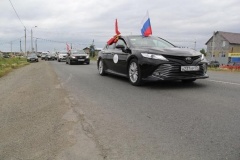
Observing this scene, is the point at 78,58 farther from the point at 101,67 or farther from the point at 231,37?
the point at 231,37

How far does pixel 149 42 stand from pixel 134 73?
1.21 meters

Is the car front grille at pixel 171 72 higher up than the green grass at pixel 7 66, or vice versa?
the car front grille at pixel 171 72

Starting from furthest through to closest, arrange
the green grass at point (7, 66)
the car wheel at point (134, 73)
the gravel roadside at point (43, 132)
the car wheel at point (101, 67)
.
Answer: the green grass at point (7, 66) → the car wheel at point (101, 67) → the car wheel at point (134, 73) → the gravel roadside at point (43, 132)

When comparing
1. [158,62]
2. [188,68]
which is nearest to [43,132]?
[158,62]

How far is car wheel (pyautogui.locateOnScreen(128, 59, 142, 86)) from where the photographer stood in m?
8.48

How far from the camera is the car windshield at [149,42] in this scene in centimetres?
920

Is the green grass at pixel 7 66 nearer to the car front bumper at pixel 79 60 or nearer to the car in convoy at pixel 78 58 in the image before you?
the car in convoy at pixel 78 58

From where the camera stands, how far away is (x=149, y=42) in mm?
9430

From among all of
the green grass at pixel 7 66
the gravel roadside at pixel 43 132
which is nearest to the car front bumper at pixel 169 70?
the gravel roadside at pixel 43 132

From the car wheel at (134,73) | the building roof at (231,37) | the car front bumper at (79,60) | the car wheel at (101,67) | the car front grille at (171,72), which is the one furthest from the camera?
the building roof at (231,37)

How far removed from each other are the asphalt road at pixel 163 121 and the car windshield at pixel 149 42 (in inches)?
61.4

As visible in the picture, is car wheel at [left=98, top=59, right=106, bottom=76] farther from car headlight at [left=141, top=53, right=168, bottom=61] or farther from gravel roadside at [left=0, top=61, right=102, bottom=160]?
gravel roadside at [left=0, top=61, right=102, bottom=160]

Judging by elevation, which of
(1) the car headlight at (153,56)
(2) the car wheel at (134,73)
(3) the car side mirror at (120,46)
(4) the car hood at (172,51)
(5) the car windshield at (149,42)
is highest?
(5) the car windshield at (149,42)

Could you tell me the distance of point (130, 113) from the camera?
5.53m
